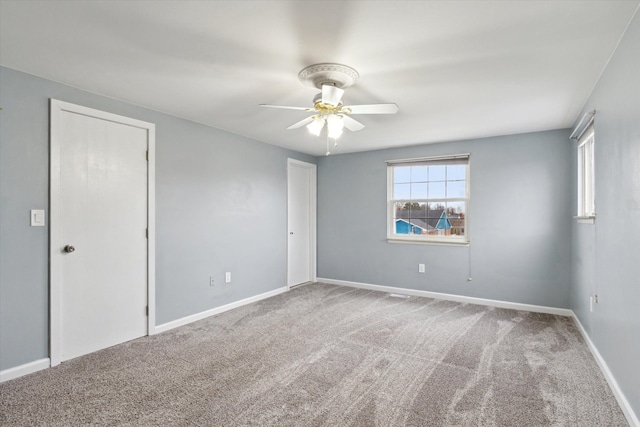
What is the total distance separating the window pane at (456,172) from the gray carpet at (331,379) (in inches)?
78.2

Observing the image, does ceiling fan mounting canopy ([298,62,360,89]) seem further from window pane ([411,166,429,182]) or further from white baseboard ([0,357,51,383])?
white baseboard ([0,357,51,383])

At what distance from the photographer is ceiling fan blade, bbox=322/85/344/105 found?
7.44ft

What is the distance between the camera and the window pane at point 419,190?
196 inches

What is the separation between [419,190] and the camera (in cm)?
503

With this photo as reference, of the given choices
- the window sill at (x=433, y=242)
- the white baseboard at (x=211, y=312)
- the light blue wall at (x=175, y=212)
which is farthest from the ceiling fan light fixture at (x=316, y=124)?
the window sill at (x=433, y=242)

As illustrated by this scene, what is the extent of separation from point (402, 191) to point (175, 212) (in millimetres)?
3288

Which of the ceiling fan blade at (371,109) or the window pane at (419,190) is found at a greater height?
the ceiling fan blade at (371,109)

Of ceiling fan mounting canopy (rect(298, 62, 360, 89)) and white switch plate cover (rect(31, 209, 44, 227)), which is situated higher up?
ceiling fan mounting canopy (rect(298, 62, 360, 89))

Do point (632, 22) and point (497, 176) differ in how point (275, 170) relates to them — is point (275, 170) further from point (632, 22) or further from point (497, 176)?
point (632, 22)

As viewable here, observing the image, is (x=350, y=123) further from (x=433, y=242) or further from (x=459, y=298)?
(x=459, y=298)

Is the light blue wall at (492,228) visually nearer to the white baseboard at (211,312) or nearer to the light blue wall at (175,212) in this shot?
the light blue wall at (175,212)

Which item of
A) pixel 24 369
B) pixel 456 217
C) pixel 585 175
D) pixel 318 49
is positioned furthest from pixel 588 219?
pixel 24 369

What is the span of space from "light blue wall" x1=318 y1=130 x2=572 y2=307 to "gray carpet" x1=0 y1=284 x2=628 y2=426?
0.77m

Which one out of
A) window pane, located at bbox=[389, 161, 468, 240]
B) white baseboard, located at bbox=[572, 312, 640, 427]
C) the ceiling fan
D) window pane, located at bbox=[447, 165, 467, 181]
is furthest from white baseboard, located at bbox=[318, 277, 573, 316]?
the ceiling fan
